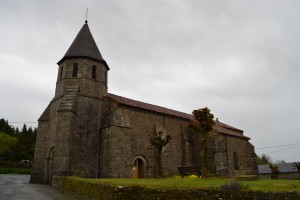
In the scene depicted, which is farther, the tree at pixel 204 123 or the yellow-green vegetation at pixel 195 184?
the tree at pixel 204 123

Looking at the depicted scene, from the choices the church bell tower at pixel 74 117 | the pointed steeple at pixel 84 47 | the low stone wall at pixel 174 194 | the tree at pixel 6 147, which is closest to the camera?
the low stone wall at pixel 174 194

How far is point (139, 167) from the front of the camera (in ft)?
83.4

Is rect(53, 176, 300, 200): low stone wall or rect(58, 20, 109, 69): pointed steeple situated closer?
rect(53, 176, 300, 200): low stone wall

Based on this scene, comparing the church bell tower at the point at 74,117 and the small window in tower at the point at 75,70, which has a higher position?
the small window in tower at the point at 75,70

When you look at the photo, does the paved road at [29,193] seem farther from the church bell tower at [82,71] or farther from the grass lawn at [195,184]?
the church bell tower at [82,71]

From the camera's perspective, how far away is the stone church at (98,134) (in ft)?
70.2

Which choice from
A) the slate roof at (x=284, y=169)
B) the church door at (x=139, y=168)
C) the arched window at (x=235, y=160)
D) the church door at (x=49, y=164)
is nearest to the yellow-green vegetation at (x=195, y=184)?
the church door at (x=49, y=164)

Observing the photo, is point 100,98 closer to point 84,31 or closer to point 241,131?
point 84,31

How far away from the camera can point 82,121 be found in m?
22.5

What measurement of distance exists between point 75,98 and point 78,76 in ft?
7.97

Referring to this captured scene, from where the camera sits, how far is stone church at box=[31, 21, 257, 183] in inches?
843

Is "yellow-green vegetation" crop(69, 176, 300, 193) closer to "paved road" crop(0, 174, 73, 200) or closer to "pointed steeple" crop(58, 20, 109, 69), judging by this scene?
"paved road" crop(0, 174, 73, 200)

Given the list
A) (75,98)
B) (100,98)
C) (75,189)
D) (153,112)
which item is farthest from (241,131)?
(75,189)

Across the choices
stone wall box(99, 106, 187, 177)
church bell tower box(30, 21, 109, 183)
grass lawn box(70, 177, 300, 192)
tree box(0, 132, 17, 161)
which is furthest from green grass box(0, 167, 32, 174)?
grass lawn box(70, 177, 300, 192)
